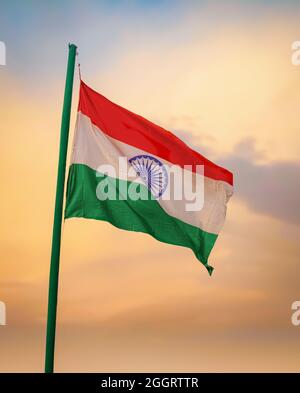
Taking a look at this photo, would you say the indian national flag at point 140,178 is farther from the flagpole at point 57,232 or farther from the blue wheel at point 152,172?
the flagpole at point 57,232

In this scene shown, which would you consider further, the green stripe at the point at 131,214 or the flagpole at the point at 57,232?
the green stripe at the point at 131,214

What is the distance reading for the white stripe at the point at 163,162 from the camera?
12.9 meters

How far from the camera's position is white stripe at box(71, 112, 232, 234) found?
1290 cm

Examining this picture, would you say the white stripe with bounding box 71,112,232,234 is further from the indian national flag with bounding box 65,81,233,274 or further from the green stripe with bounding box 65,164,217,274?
the green stripe with bounding box 65,164,217,274

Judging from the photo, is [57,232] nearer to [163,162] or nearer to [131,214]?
[131,214]

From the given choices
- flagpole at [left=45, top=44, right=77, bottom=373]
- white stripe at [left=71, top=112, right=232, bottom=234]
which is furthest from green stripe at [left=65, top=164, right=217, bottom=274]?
flagpole at [left=45, top=44, right=77, bottom=373]

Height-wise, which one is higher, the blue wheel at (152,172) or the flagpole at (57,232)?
the blue wheel at (152,172)

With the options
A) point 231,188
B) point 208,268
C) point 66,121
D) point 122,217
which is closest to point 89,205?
point 122,217

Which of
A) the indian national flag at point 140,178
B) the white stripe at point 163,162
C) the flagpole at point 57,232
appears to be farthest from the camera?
the white stripe at point 163,162

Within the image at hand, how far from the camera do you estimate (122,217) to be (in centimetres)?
1292

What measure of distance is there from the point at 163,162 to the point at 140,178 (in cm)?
84

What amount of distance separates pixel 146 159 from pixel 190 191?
1.49 m

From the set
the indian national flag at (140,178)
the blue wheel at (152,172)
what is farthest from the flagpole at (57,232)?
the blue wheel at (152,172)

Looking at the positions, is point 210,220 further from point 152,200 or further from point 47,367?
point 47,367
